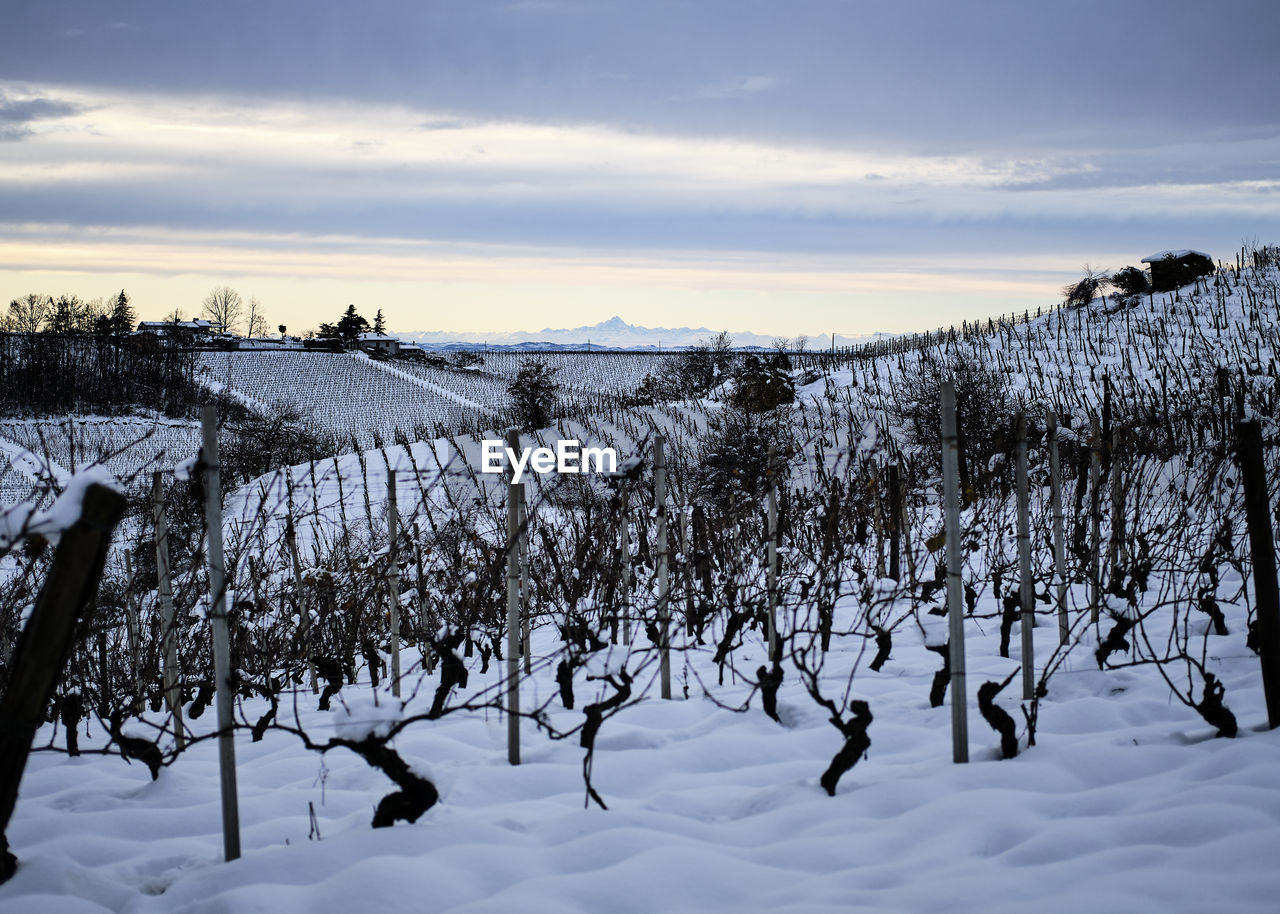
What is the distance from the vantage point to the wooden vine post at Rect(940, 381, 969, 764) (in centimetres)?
275

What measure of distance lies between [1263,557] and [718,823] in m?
1.96

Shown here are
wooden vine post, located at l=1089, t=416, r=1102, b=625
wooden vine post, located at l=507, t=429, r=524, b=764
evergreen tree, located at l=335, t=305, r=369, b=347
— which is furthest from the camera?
evergreen tree, located at l=335, t=305, r=369, b=347

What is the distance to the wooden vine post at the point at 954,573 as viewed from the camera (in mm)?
2752

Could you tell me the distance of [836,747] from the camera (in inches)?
128

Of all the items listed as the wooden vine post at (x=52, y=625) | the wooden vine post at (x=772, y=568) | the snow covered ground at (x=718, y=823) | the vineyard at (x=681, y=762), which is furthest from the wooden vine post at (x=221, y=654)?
the wooden vine post at (x=772, y=568)

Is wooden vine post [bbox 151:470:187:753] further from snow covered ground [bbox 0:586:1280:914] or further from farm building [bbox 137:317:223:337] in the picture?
farm building [bbox 137:317:223:337]

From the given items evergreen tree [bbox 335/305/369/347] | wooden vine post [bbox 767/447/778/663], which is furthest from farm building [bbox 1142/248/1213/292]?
evergreen tree [bbox 335/305/369/347]

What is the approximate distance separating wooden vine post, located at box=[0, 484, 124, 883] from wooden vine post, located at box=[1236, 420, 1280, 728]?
318 cm

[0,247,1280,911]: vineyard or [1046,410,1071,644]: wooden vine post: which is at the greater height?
[1046,410,1071,644]: wooden vine post

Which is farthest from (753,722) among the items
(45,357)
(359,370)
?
(45,357)

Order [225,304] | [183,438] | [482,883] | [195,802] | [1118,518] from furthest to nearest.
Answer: [225,304], [183,438], [1118,518], [195,802], [482,883]

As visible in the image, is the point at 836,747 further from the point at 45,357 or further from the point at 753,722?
the point at 45,357

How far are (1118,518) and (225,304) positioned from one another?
105m

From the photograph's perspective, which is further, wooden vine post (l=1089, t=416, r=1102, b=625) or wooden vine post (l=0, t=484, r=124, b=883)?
wooden vine post (l=1089, t=416, r=1102, b=625)
